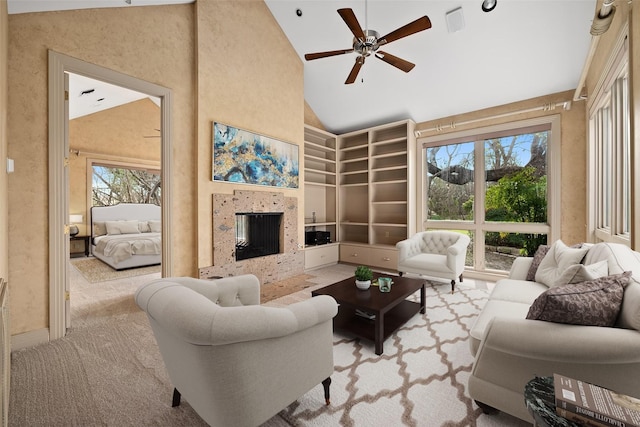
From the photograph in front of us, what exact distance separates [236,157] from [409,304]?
2911mm

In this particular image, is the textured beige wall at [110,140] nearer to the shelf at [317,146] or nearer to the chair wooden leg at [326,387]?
the shelf at [317,146]

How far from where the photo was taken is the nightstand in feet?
20.3

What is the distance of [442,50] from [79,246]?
8.21 meters

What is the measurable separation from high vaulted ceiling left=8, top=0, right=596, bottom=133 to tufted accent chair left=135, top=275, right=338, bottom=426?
2.97 meters

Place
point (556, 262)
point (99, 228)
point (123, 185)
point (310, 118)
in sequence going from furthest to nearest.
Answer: point (123, 185) → point (99, 228) → point (310, 118) → point (556, 262)

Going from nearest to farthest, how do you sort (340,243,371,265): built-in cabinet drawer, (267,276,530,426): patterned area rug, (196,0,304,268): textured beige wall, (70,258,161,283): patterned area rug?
(267,276,530,426): patterned area rug < (196,0,304,268): textured beige wall < (70,258,161,283): patterned area rug < (340,243,371,265): built-in cabinet drawer

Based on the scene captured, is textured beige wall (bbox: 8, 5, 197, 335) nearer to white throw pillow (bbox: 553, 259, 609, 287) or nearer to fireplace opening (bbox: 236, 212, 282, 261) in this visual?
fireplace opening (bbox: 236, 212, 282, 261)

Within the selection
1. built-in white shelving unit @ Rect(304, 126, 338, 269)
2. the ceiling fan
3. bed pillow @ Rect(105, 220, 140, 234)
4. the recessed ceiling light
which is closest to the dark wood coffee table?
the ceiling fan

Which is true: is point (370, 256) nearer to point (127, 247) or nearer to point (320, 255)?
point (320, 255)

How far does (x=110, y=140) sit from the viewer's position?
21.7 feet

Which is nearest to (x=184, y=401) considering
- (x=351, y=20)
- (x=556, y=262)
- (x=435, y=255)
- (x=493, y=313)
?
(x=493, y=313)

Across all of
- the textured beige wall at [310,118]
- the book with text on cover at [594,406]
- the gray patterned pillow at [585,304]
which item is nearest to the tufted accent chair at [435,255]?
the gray patterned pillow at [585,304]

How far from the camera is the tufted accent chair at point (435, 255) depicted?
3.67 meters

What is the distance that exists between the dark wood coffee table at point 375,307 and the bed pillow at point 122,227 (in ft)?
19.9
